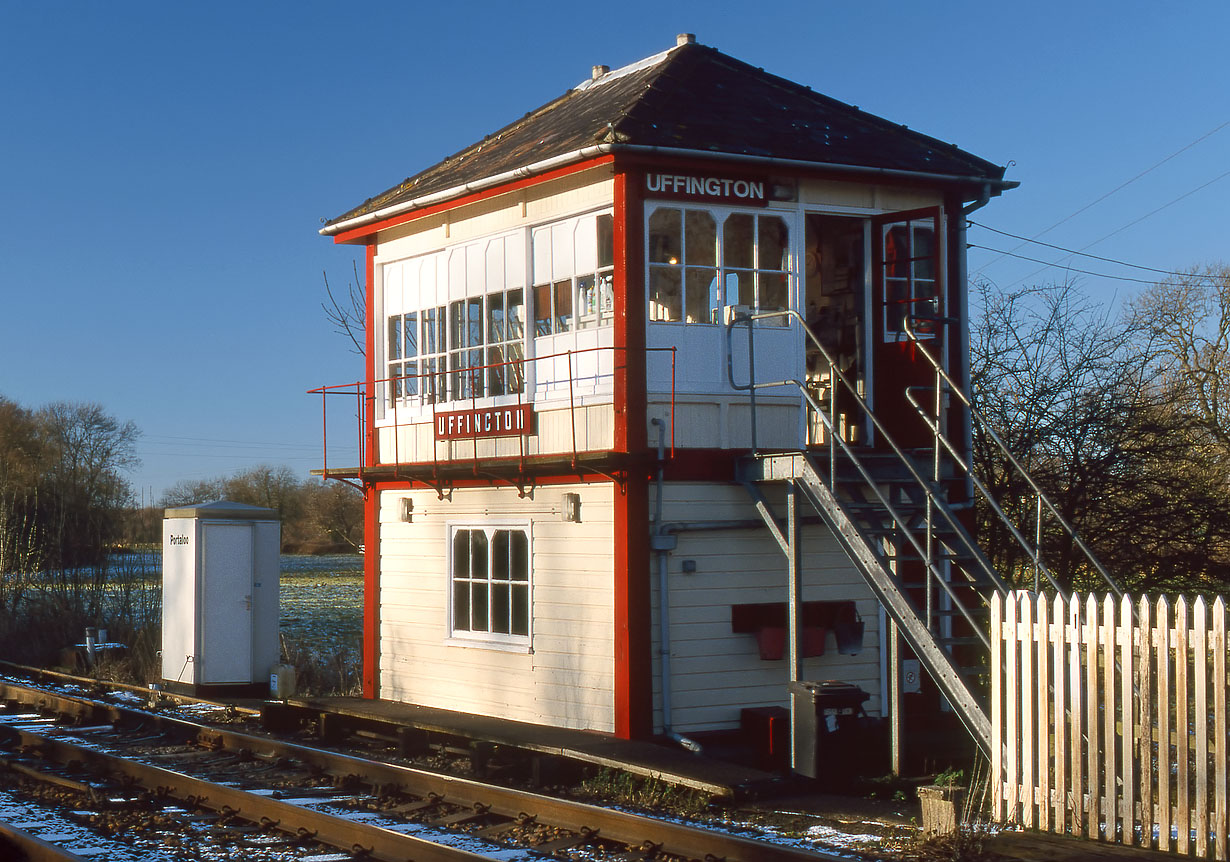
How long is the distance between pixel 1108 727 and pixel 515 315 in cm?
777

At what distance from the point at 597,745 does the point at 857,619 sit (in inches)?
124

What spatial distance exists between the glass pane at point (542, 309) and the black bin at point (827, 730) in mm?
4750

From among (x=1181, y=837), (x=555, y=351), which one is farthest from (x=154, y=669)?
(x=1181, y=837)

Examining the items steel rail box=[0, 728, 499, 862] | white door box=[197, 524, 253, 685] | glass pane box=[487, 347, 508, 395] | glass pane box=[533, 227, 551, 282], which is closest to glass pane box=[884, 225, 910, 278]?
glass pane box=[533, 227, 551, 282]

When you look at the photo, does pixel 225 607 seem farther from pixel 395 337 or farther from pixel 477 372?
pixel 477 372

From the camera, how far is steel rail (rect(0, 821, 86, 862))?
23.8 ft

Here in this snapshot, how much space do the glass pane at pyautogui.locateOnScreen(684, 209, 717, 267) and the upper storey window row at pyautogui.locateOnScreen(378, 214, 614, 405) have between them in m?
0.75

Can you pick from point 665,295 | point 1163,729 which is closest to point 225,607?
point 665,295

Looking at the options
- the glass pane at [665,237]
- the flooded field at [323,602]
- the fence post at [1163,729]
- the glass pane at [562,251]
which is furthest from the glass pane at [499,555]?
→ the flooded field at [323,602]

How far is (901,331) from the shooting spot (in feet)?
44.5

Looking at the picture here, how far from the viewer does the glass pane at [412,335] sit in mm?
15750

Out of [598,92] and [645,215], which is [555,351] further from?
[598,92]

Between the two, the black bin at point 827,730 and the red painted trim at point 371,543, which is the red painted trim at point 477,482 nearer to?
the red painted trim at point 371,543

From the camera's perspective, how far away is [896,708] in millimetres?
11516
